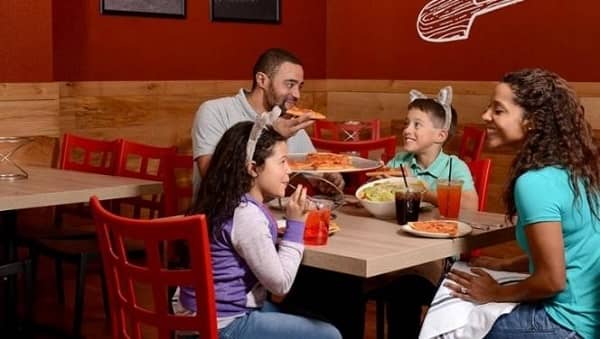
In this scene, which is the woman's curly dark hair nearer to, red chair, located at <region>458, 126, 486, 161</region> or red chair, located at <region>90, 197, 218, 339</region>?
red chair, located at <region>90, 197, 218, 339</region>

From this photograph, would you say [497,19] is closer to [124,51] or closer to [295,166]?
[124,51]

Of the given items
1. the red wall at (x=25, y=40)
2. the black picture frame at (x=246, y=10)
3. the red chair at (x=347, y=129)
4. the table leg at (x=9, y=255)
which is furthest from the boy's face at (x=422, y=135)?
the black picture frame at (x=246, y=10)

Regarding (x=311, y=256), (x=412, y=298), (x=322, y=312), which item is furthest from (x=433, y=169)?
(x=311, y=256)

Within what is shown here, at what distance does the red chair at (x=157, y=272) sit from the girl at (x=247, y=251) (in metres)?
0.18

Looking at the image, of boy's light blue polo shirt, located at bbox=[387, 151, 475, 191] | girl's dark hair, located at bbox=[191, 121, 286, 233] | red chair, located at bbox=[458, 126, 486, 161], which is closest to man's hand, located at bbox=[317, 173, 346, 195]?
boy's light blue polo shirt, located at bbox=[387, 151, 475, 191]

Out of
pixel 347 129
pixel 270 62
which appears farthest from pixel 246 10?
pixel 270 62

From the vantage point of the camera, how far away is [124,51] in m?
5.40

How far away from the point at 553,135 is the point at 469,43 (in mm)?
3309

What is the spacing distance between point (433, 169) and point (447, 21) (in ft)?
8.29

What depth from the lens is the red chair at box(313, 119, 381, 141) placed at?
554 cm

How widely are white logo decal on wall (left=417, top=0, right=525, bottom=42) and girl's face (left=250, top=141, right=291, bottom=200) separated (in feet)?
10.7

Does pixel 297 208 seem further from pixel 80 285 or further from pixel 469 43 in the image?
pixel 469 43

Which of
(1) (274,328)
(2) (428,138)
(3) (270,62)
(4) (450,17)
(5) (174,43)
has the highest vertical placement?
(4) (450,17)

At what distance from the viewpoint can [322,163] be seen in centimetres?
329
